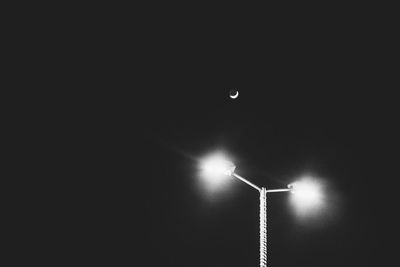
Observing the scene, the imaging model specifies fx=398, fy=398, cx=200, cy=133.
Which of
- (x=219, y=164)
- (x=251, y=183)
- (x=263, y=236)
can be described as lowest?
(x=263, y=236)

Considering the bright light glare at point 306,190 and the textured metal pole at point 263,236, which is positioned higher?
the bright light glare at point 306,190

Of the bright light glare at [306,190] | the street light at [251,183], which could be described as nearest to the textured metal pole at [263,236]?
the street light at [251,183]

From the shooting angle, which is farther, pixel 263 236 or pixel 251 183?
pixel 251 183

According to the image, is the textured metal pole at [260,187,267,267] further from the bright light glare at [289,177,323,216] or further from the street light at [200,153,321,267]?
the bright light glare at [289,177,323,216]

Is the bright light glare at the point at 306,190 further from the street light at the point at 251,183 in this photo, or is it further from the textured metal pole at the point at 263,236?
the textured metal pole at the point at 263,236

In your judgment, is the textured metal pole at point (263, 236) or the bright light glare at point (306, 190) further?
the bright light glare at point (306, 190)

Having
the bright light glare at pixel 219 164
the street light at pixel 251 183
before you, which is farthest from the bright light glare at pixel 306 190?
the bright light glare at pixel 219 164

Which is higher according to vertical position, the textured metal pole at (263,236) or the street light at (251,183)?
the street light at (251,183)

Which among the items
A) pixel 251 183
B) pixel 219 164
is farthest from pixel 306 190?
pixel 219 164

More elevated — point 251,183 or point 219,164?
point 219,164

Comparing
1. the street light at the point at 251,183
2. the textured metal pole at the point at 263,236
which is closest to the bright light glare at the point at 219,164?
the street light at the point at 251,183

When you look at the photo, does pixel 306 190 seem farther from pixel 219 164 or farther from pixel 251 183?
pixel 219 164

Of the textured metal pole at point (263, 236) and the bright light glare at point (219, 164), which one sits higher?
the bright light glare at point (219, 164)

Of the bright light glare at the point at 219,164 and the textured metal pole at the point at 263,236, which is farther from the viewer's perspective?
the bright light glare at the point at 219,164
